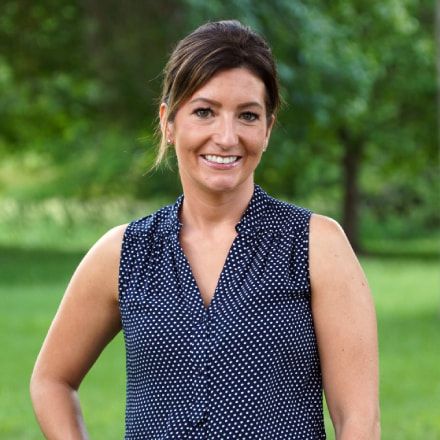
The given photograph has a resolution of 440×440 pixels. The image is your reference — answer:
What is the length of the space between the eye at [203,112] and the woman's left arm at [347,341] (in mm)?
360

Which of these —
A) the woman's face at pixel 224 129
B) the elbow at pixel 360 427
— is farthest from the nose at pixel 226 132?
the elbow at pixel 360 427

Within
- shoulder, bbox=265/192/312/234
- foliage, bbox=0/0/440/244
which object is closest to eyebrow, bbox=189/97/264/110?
shoulder, bbox=265/192/312/234

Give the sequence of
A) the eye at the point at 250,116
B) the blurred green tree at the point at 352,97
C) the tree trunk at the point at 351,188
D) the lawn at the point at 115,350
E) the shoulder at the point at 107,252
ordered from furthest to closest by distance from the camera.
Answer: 1. the tree trunk at the point at 351,188
2. the blurred green tree at the point at 352,97
3. the lawn at the point at 115,350
4. the shoulder at the point at 107,252
5. the eye at the point at 250,116

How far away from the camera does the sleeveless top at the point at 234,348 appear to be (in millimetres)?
2789

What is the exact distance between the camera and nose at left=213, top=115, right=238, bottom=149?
284cm

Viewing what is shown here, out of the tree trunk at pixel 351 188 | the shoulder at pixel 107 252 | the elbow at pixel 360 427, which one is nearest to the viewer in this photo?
the elbow at pixel 360 427

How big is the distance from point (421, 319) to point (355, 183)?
54.0 ft

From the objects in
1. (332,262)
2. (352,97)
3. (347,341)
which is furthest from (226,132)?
(352,97)

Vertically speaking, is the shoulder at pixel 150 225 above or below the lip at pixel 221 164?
below

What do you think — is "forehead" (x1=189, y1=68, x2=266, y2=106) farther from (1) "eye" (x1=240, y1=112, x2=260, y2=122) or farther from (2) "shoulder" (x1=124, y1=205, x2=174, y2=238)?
(2) "shoulder" (x1=124, y1=205, x2=174, y2=238)

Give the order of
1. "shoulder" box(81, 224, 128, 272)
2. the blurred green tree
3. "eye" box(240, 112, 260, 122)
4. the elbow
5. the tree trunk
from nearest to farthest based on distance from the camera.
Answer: the elbow, "eye" box(240, 112, 260, 122), "shoulder" box(81, 224, 128, 272), the blurred green tree, the tree trunk

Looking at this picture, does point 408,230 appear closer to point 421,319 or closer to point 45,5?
point 45,5

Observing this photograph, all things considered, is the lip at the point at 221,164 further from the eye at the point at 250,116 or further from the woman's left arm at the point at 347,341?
the woman's left arm at the point at 347,341

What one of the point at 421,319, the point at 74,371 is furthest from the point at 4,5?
the point at 74,371
